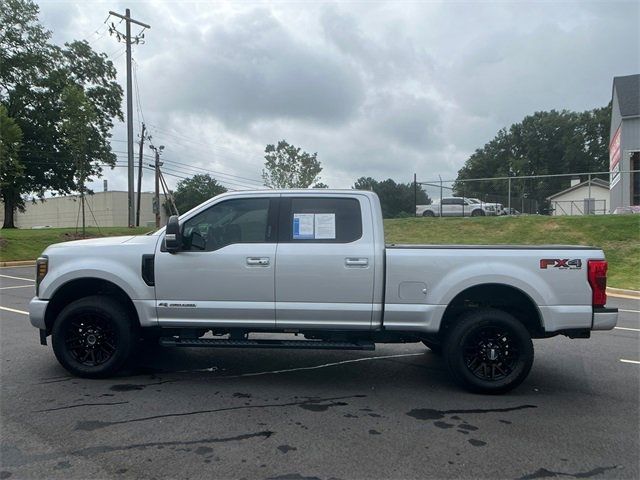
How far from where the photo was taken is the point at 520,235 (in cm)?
2020

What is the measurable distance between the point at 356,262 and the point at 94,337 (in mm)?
2873

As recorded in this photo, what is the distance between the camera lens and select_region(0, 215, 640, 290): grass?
16772 millimetres

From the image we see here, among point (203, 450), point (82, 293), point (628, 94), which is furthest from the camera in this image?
point (628, 94)

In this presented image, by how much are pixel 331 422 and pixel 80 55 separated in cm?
3776

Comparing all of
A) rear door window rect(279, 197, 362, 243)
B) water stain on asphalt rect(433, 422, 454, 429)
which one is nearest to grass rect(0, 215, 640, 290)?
rear door window rect(279, 197, 362, 243)

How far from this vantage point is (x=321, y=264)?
205 inches

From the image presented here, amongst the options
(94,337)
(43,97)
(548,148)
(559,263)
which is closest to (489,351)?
(559,263)

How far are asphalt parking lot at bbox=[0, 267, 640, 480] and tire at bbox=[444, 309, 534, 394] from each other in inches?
6.8

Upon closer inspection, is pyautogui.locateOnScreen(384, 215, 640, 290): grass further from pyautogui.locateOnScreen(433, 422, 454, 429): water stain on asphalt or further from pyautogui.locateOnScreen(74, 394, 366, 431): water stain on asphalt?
pyautogui.locateOnScreen(74, 394, 366, 431): water stain on asphalt

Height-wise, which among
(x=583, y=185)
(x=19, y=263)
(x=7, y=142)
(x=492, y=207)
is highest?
(x=7, y=142)

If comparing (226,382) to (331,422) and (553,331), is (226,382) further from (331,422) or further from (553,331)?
(553,331)

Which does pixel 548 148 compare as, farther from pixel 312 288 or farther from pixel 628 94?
pixel 312 288

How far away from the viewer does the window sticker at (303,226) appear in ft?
17.6

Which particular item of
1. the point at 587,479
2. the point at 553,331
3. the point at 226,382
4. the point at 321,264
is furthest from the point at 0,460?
the point at 553,331
